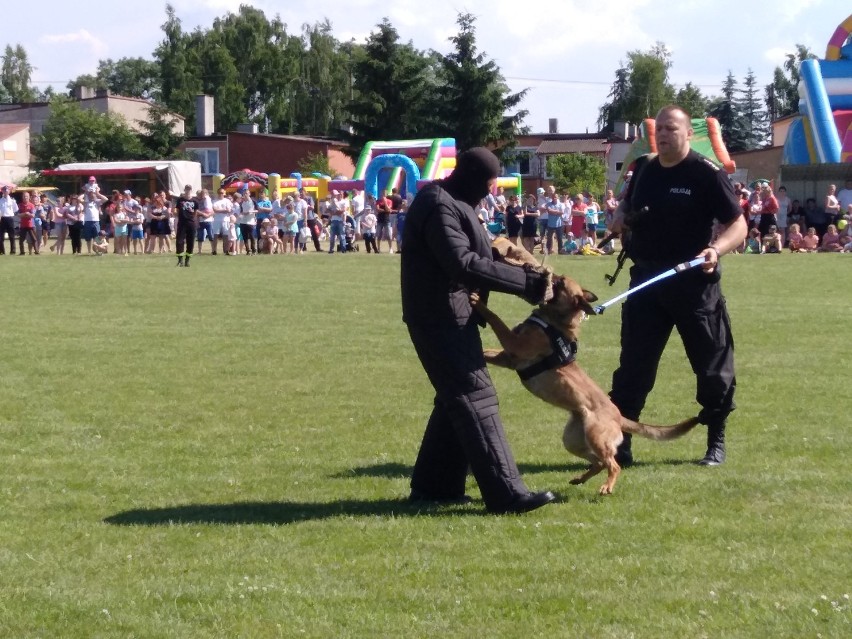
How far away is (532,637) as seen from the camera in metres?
4.15

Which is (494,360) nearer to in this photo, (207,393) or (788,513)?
(788,513)

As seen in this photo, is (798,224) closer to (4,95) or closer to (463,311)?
(463,311)

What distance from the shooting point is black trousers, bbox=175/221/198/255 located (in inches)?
1039

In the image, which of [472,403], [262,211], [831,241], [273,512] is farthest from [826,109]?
[273,512]

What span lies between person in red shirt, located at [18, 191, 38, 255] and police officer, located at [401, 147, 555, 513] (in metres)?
27.4

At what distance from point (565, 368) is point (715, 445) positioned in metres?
1.34

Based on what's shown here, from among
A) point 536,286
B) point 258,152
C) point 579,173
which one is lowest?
point 536,286

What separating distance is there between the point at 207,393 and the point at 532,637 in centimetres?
587

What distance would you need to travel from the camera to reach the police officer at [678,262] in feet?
22.0

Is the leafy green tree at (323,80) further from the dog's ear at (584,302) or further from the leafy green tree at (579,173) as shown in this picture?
the dog's ear at (584,302)

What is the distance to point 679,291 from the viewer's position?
676cm

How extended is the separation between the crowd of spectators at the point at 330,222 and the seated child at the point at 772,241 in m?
0.03

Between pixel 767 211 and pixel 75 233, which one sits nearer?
pixel 767 211

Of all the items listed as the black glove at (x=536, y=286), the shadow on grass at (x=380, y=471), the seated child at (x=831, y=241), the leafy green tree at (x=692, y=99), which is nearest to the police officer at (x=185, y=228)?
the seated child at (x=831, y=241)
